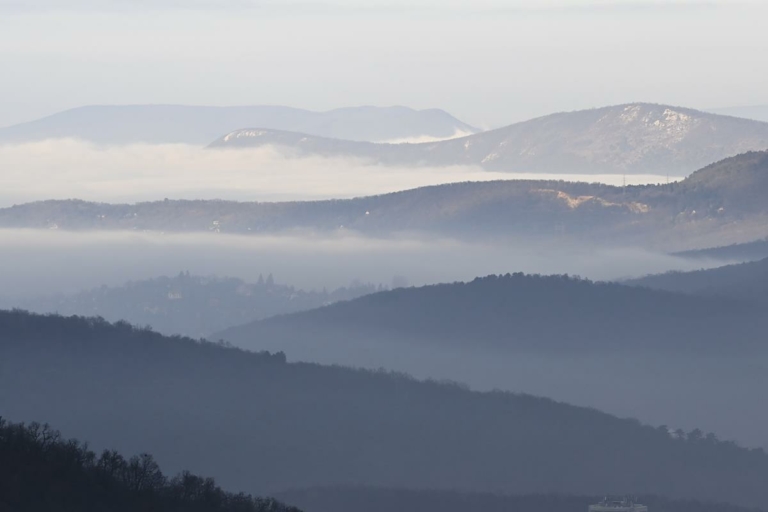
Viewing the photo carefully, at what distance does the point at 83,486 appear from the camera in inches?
5507

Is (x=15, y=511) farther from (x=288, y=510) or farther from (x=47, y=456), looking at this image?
(x=288, y=510)

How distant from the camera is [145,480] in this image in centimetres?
15038

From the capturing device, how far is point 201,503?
15000 cm

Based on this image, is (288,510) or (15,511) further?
(288,510)

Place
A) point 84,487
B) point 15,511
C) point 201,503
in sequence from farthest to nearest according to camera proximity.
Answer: point 201,503 → point 84,487 → point 15,511

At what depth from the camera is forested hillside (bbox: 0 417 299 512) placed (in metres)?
130

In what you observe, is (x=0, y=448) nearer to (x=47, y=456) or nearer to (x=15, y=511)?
(x=47, y=456)

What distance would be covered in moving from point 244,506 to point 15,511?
36.7m

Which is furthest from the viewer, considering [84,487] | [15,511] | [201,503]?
[201,503]

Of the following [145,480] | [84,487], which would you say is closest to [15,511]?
[84,487]

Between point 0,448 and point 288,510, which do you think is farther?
point 288,510

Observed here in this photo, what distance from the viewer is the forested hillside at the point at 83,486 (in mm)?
130125

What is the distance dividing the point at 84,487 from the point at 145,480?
11.0 meters

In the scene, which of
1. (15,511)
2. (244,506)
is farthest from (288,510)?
(15,511)
